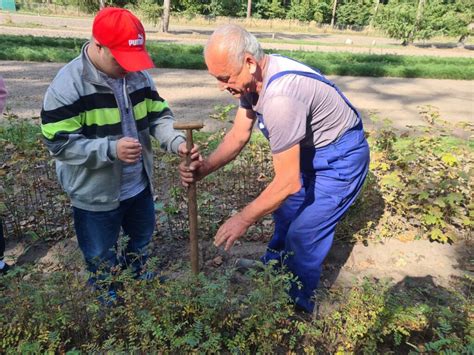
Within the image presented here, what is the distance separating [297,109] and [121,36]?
91cm

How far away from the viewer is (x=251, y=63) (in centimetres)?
200

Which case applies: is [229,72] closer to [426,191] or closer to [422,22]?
[426,191]

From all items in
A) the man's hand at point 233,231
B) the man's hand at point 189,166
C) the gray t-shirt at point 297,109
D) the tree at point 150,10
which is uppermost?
the gray t-shirt at point 297,109

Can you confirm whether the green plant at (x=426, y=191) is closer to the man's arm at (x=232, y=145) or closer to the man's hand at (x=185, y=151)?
the man's arm at (x=232, y=145)

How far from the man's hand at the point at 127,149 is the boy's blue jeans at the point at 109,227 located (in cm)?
44

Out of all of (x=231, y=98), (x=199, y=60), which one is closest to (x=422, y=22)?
(x=199, y=60)

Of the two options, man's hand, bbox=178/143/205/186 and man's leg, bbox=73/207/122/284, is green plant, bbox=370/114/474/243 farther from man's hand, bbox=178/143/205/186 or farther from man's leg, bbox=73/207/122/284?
man's leg, bbox=73/207/122/284

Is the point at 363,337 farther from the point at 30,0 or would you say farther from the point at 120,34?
the point at 30,0

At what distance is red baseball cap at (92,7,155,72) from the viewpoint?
1.95 m

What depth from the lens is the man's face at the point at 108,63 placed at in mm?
2004

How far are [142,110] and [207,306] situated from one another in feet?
3.81

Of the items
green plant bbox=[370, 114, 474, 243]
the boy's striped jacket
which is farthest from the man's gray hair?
green plant bbox=[370, 114, 474, 243]

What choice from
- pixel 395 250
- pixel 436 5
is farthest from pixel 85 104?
pixel 436 5

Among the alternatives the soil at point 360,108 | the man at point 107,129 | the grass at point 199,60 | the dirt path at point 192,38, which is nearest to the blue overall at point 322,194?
the soil at point 360,108
